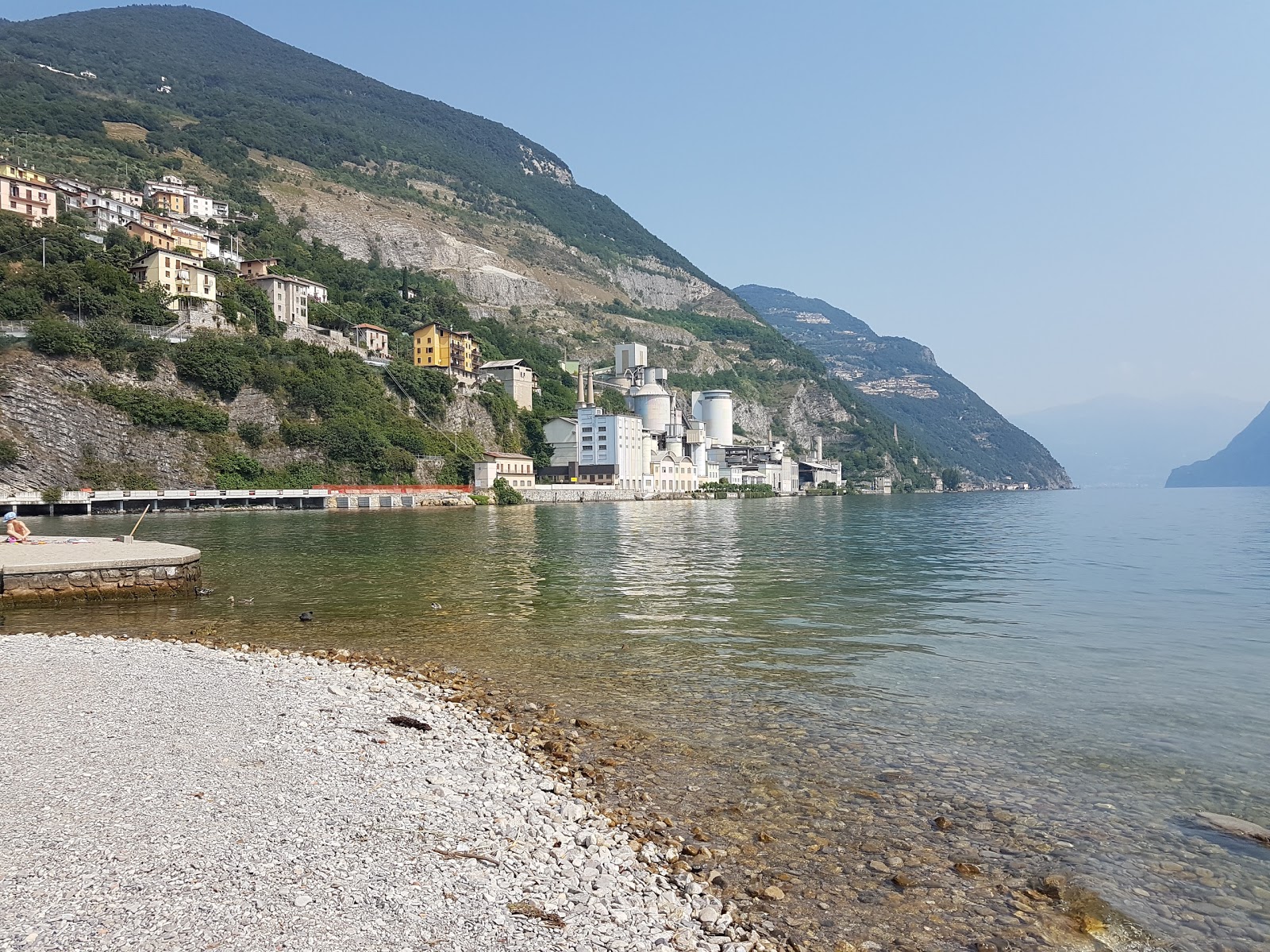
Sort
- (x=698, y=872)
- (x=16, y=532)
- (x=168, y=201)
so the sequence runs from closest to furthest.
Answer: (x=698, y=872)
(x=16, y=532)
(x=168, y=201)

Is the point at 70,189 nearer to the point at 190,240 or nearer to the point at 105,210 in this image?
the point at 105,210

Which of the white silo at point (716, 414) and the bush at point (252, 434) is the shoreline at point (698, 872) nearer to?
the bush at point (252, 434)

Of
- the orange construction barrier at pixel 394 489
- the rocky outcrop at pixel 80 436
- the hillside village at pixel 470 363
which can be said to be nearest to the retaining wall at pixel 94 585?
the rocky outcrop at pixel 80 436

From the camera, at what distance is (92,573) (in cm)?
2092

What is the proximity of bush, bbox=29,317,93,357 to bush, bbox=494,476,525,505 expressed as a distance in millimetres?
43851

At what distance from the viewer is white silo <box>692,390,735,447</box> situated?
171m

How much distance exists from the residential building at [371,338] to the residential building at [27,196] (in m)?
36.6

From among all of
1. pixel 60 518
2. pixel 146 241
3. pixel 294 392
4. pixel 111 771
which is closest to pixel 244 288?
pixel 146 241

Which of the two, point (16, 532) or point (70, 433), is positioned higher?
point (70, 433)

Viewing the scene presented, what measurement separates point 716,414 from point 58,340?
12338 cm

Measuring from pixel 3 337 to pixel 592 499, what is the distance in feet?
231

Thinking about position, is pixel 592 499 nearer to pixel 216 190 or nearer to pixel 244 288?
pixel 244 288

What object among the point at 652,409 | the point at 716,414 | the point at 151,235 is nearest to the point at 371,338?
the point at 151,235

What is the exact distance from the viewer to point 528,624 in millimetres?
19000
